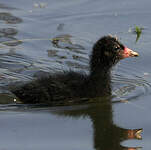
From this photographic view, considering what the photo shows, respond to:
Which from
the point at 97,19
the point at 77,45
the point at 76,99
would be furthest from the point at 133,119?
the point at 97,19

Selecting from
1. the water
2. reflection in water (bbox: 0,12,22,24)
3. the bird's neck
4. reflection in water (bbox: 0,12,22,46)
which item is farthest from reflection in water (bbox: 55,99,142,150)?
reflection in water (bbox: 0,12,22,24)

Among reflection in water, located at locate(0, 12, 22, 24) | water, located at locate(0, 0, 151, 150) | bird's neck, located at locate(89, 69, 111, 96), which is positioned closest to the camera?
water, located at locate(0, 0, 151, 150)

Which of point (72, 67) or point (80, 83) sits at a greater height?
point (72, 67)

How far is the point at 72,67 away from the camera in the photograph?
11.5m

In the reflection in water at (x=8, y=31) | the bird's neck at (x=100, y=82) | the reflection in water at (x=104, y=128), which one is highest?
the reflection in water at (x=8, y=31)

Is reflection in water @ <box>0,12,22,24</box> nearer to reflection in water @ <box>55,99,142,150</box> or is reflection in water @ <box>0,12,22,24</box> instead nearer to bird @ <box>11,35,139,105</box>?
bird @ <box>11,35,139,105</box>

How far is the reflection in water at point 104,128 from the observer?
325 inches

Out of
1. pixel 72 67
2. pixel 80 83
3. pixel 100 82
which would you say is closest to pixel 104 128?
pixel 80 83

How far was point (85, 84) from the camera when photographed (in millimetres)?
9852

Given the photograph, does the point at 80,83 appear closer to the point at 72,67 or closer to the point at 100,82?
the point at 100,82

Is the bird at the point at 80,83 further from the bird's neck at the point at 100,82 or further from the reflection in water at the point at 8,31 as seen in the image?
the reflection in water at the point at 8,31

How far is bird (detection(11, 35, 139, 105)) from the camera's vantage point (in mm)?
9688

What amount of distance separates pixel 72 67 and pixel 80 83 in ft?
5.54

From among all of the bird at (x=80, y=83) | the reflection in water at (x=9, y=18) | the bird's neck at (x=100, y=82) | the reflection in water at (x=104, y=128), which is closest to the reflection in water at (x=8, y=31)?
the reflection in water at (x=9, y=18)
